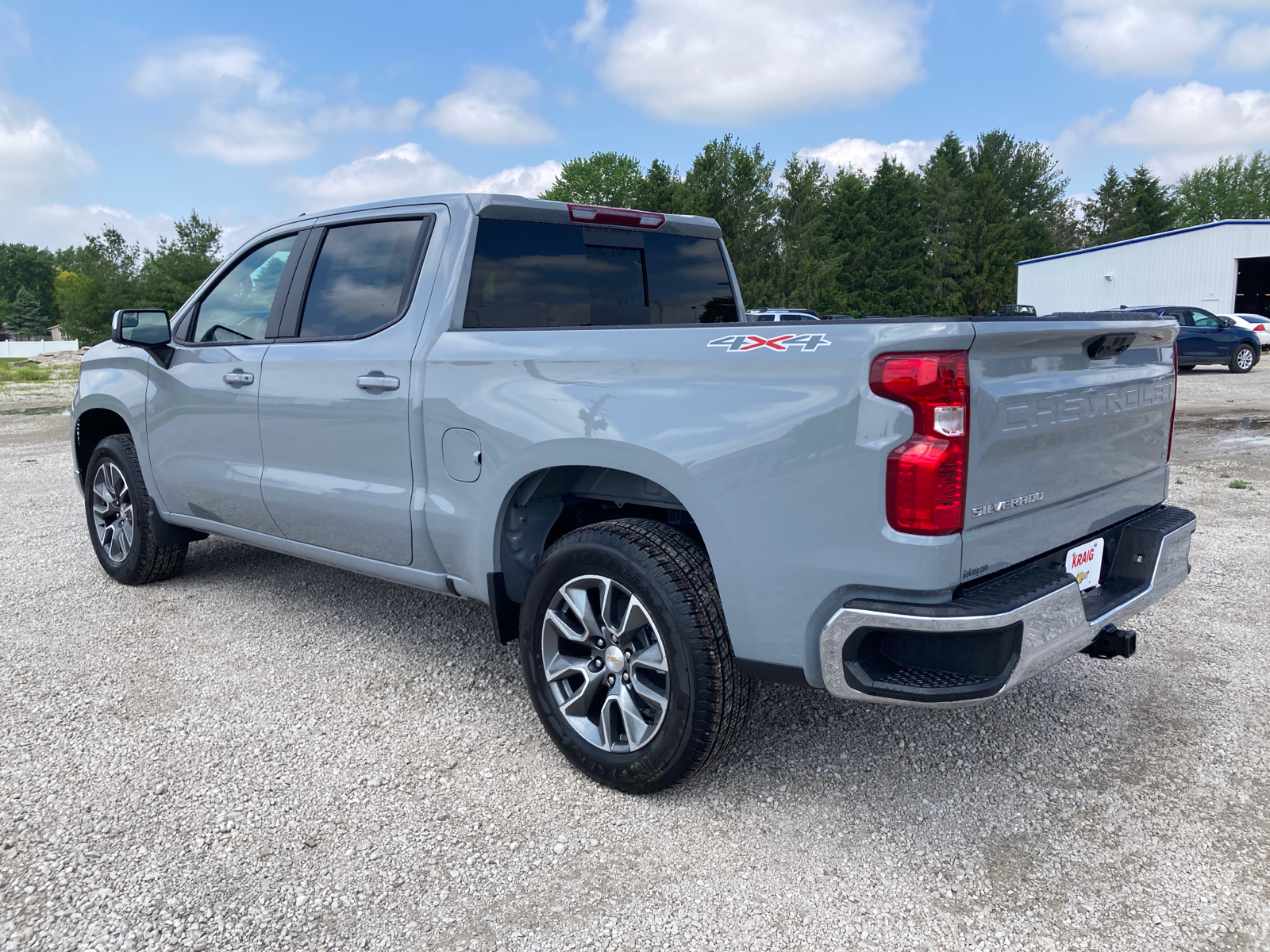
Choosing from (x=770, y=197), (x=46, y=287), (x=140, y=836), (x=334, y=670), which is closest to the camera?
(x=140, y=836)

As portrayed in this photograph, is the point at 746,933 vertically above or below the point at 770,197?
below

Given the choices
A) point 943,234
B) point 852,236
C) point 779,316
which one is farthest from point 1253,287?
point 779,316

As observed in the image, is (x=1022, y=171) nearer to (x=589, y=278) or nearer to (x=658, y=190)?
(x=658, y=190)

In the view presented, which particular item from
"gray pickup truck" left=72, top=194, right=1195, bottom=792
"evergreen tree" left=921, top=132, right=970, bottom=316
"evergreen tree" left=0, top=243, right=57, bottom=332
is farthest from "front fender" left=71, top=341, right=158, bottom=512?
"evergreen tree" left=0, top=243, right=57, bottom=332

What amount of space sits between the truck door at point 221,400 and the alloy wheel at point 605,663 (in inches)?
73.4

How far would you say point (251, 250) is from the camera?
4.57 m

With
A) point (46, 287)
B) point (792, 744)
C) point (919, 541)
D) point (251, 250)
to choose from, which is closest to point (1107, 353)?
point (919, 541)

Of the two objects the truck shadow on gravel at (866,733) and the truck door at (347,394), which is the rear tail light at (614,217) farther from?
the truck shadow on gravel at (866,733)

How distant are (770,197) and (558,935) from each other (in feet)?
192

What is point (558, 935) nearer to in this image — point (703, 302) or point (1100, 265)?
point (703, 302)

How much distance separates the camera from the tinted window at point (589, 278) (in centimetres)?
369

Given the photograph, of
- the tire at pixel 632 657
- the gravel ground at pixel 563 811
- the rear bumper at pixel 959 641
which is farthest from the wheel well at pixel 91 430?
the rear bumper at pixel 959 641

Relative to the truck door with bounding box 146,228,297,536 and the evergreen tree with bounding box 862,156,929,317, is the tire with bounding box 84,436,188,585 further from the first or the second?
the evergreen tree with bounding box 862,156,929,317

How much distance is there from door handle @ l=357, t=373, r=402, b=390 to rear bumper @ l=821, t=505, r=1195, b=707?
77.7 inches
